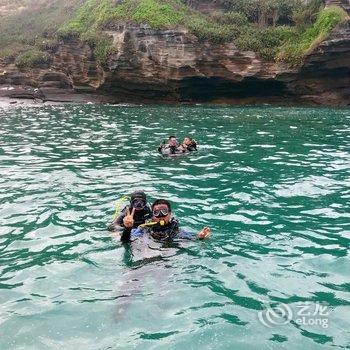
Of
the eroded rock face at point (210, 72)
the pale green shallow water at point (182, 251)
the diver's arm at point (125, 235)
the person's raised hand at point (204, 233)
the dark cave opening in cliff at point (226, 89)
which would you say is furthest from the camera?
the dark cave opening in cliff at point (226, 89)

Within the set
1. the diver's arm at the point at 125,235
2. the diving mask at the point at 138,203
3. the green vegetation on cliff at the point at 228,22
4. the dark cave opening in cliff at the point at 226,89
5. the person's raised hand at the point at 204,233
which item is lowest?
the dark cave opening in cliff at the point at 226,89

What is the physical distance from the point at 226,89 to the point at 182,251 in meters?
26.0

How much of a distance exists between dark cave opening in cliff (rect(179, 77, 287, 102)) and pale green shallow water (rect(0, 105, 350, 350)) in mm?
14784

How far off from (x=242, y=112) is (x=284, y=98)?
6.33 metres

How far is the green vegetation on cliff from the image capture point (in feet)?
102

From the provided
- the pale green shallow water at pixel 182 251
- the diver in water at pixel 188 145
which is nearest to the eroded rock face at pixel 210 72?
the pale green shallow water at pixel 182 251

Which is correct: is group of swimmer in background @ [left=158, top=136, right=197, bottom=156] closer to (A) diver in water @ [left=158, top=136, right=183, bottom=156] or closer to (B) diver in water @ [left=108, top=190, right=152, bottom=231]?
(A) diver in water @ [left=158, top=136, right=183, bottom=156]

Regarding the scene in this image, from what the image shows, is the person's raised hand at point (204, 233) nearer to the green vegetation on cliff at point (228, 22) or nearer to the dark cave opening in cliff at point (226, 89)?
the dark cave opening in cliff at point (226, 89)

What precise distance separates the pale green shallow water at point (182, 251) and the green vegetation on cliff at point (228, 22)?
1567cm

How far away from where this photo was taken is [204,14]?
119ft

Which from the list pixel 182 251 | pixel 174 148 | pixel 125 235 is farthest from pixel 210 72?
pixel 182 251

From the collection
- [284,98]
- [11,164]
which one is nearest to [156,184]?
[11,164]

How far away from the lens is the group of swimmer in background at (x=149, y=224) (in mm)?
7930

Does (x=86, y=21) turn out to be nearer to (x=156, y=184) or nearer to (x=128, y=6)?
(x=128, y=6)
